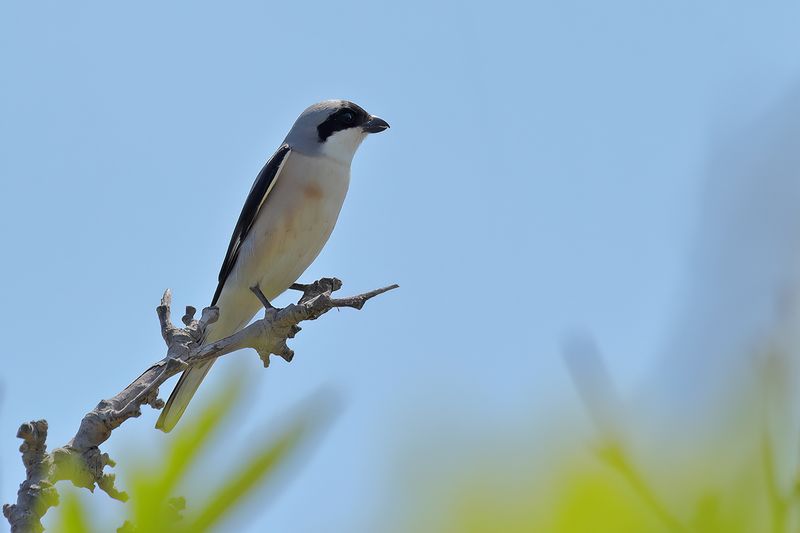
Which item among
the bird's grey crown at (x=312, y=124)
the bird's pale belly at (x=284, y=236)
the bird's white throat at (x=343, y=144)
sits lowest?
the bird's pale belly at (x=284, y=236)

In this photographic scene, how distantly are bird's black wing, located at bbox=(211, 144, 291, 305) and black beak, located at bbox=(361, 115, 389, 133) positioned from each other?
745 millimetres

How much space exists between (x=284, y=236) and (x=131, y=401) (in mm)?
3044

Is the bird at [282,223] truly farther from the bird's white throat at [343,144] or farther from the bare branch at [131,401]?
the bare branch at [131,401]

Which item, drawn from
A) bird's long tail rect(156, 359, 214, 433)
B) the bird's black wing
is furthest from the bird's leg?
bird's long tail rect(156, 359, 214, 433)

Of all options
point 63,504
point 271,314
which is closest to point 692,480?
point 63,504

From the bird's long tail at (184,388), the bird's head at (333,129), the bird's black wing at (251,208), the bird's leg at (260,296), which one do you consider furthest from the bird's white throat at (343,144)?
the bird's long tail at (184,388)

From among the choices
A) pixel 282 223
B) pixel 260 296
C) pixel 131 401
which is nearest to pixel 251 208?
pixel 282 223

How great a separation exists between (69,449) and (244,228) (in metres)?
3.58

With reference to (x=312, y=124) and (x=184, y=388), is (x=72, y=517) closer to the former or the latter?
(x=184, y=388)

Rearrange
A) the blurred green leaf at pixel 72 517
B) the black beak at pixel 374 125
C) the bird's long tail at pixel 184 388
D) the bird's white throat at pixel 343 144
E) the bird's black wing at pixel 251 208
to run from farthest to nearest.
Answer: the black beak at pixel 374 125, the bird's white throat at pixel 343 144, the bird's black wing at pixel 251 208, the bird's long tail at pixel 184 388, the blurred green leaf at pixel 72 517

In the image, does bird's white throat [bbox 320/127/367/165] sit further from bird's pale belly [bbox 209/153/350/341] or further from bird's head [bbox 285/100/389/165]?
bird's pale belly [bbox 209/153/350/341]

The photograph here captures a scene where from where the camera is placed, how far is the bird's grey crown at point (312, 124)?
21.1 feet

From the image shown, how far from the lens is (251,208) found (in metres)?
6.23

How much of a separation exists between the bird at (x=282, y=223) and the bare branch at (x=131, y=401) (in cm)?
117
